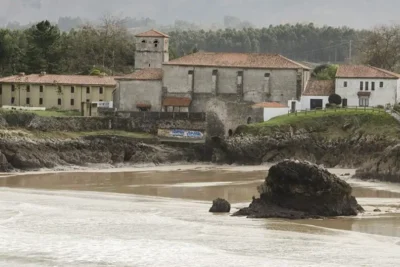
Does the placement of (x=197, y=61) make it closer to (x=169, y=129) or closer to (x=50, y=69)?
(x=169, y=129)

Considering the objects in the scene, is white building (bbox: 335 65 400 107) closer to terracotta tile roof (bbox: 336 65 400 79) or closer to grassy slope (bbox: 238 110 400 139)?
terracotta tile roof (bbox: 336 65 400 79)

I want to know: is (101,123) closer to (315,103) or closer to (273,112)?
(273,112)

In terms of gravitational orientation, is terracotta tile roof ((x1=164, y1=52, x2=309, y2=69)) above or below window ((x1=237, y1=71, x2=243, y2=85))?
above

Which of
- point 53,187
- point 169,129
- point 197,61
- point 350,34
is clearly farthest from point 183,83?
point 350,34

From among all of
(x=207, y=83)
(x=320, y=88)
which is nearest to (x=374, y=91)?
(x=320, y=88)

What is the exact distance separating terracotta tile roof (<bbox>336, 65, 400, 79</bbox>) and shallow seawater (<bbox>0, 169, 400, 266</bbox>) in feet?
82.9

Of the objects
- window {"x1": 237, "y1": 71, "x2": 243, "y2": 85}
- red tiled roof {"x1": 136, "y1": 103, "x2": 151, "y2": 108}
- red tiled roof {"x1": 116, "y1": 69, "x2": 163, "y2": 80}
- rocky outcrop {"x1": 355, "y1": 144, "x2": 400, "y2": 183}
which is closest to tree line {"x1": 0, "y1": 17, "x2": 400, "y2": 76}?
red tiled roof {"x1": 116, "y1": 69, "x2": 163, "y2": 80}

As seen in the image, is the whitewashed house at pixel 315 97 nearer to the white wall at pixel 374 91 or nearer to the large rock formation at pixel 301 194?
the white wall at pixel 374 91

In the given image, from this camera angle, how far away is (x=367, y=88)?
82.2 m

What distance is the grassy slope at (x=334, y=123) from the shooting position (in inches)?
2847

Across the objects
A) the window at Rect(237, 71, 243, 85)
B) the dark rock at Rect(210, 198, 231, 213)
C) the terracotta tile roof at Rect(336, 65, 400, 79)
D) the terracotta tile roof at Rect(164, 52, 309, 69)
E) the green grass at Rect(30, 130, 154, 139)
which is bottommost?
the dark rock at Rect(210, 198, 231, 213)

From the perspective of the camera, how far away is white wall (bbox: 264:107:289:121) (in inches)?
3076

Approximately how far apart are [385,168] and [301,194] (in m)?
18.1

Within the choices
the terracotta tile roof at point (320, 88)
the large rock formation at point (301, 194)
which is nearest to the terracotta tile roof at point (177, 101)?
the terracotta tile roof at point (320, 88)
